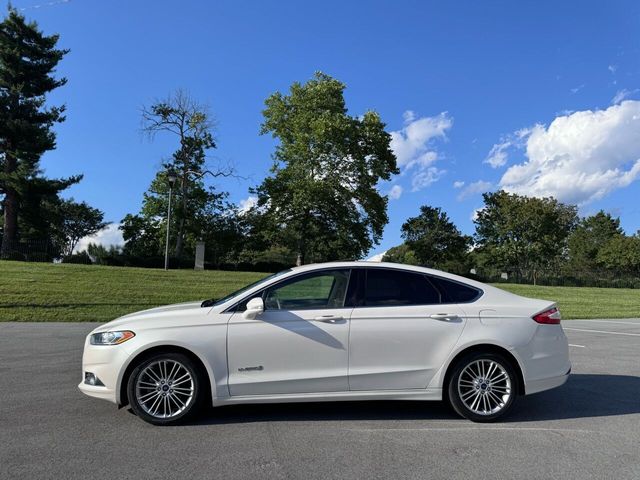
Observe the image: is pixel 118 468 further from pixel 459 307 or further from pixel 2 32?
pixel 2 32

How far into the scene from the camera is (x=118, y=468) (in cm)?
387

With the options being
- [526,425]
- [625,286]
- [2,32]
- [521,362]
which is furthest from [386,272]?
[625,286]

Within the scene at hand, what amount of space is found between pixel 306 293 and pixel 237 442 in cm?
165

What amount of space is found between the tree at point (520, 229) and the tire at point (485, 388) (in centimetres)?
5334

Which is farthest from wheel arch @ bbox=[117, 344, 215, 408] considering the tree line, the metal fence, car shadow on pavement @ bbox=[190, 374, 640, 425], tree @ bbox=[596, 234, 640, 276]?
tree @ bbox=[596, 234, 640, 276]

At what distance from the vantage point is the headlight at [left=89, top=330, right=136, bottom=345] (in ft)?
16.2

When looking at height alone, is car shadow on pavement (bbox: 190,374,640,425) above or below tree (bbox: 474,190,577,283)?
below

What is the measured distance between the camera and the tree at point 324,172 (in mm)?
44469

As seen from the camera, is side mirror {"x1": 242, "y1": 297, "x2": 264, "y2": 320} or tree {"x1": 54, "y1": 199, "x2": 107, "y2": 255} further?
tree {"x1": 54, "y1": 199, "x2": 107, "y2": 255}

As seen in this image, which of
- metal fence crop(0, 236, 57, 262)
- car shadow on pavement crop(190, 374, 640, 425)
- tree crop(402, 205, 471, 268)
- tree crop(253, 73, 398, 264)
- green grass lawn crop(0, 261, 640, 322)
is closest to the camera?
car shadow on pavement crop(190, 374, 640, 425)

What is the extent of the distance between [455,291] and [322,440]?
2.03 meters

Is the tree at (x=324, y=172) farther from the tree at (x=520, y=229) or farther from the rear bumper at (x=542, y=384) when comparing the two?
the rear bumper at (x=542, y=384)

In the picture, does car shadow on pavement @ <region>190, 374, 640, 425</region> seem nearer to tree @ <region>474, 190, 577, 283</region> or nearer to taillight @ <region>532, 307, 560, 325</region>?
taillight @ <region>532, 307, 560, 325</region>

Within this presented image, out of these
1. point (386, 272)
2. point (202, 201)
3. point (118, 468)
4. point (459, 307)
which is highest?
point (202, 201)
